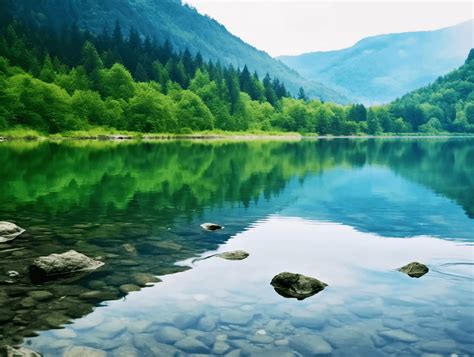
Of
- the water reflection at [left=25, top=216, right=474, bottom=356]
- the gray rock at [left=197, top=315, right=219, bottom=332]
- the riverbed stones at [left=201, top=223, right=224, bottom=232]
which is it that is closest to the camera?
the water reflection at [left=25, top=216, right=474, bottom=356]

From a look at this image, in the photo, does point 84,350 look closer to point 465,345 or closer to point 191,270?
point 191,270

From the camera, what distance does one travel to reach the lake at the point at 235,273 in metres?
11.2

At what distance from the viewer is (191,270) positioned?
16.7 m

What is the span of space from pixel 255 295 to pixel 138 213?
1452cm

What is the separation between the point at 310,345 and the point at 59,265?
28.5 ft

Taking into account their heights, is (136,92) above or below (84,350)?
above

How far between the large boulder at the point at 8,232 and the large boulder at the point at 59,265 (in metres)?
5.04

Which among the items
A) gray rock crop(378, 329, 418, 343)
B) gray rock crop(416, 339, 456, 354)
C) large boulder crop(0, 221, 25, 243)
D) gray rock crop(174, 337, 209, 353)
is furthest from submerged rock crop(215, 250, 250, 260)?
large boulder crop(0, 221, 25, 243)

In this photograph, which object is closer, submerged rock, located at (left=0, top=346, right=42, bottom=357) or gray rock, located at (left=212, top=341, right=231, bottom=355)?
submerged rock, located at (left=0, top=346, right=42, bottom=357)

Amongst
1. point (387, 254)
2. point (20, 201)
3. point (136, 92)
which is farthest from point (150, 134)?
point (387, 254)

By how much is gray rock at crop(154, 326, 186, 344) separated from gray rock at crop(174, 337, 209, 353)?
0.57 feet

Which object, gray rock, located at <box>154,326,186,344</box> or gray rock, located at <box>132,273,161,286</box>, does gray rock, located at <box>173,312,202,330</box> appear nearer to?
gray rock, located at <box>154,326,186,344</box>

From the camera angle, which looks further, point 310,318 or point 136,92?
point 136,92

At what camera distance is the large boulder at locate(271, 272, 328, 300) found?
14.4 meters
